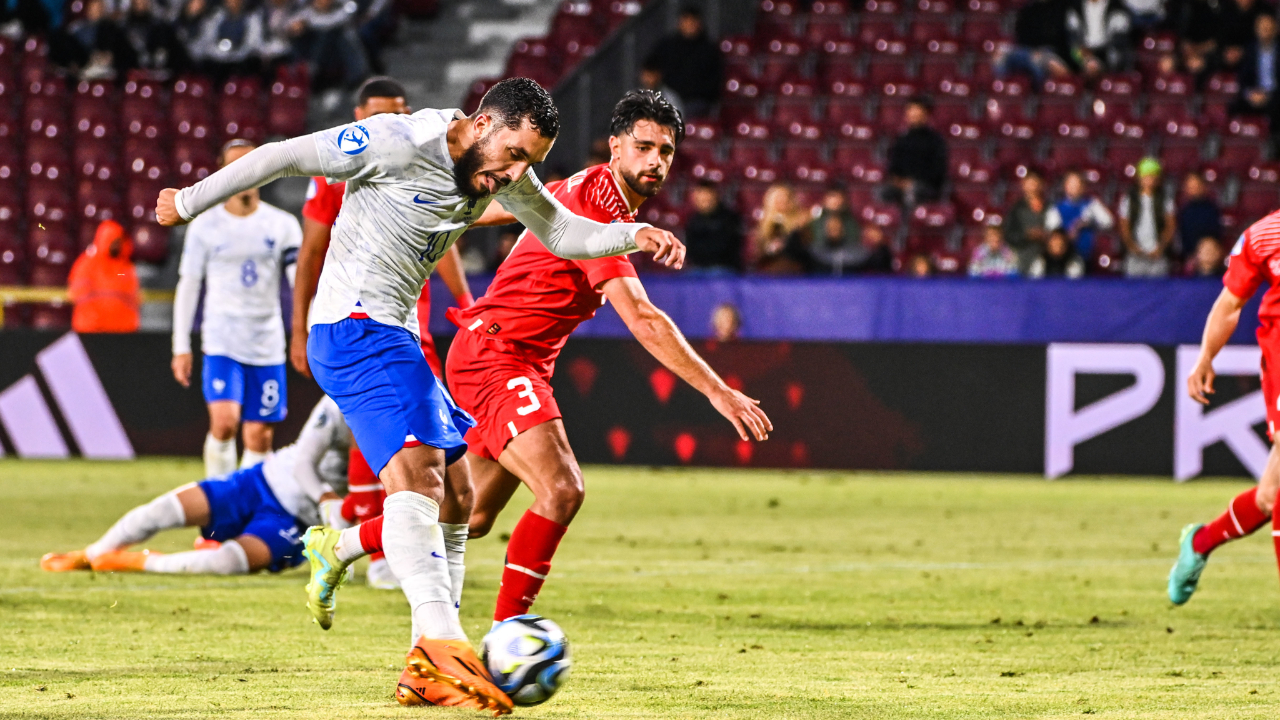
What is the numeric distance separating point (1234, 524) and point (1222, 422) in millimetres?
7461

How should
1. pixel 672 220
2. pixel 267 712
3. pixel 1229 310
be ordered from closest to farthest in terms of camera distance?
pixel 267 712
pixel 1229 310
pixel 672 220

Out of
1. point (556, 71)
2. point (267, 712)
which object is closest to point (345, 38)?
point (556, 71)

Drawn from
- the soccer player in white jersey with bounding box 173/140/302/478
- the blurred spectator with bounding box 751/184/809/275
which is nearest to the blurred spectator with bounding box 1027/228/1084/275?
the blurred spectator with bounding box 751/184/809/275

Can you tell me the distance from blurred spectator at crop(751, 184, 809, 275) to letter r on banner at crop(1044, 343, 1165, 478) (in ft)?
9.10

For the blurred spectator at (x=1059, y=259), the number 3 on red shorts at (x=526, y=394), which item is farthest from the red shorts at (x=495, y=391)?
the blurred spectator at (x=1059, y=259)

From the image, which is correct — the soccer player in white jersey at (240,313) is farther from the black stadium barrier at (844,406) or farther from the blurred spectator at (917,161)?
the blurred spectator at (917,161)

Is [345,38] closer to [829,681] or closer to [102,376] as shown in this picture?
[102,376]

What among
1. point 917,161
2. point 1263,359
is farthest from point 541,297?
point 917,161

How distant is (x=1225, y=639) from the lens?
23.2 feet

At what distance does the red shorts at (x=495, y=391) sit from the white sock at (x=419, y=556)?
768 mm

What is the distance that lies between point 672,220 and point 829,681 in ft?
44.4

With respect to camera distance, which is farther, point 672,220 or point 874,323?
point 672,220

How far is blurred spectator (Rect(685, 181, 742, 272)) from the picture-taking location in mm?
17031

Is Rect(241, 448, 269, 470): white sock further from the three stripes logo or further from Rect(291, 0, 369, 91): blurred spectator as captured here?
Rect(291, 0, 369, 91): blurred spectator
